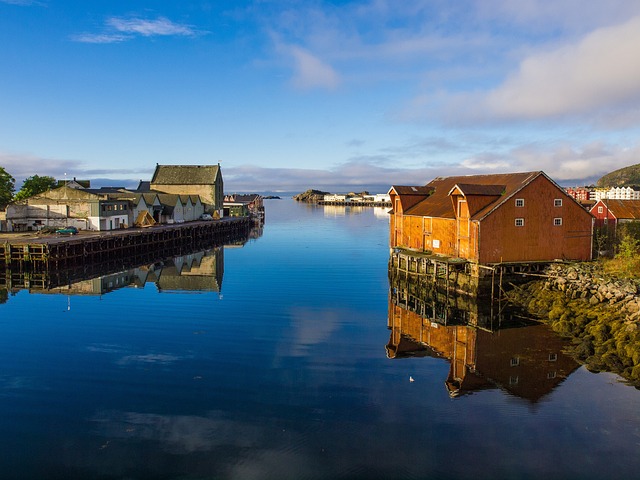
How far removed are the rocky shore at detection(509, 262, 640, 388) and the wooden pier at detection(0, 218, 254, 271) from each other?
115 ft

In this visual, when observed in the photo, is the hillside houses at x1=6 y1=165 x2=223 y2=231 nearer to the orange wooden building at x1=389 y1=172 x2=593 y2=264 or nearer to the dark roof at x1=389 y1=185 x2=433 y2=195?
the dark roof at x1=389 y1=185 x2=433 y2=195

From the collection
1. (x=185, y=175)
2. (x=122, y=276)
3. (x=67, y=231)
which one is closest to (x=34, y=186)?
(x=185, y=175)

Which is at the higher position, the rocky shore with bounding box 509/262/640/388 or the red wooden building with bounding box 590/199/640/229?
the red wooden building with bounding box 590/199/640/229

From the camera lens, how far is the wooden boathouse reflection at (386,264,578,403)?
56.7 ft

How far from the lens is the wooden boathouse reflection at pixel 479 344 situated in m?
17.3

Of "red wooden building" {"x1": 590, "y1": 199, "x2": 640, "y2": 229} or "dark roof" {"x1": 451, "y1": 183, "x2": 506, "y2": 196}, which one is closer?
"dark roof" {"x1": 451, "y1": 183, "x2": 506, "y2": 196}

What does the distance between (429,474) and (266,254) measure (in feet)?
144

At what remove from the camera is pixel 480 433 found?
44.1ft

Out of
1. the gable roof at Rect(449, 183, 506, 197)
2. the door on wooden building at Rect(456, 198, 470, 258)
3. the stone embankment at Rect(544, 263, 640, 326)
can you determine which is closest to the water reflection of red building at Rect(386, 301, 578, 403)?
the stone embankment at Rect(544, 263, 640, 326)

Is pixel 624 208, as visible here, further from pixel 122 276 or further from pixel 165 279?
pixel 122 276

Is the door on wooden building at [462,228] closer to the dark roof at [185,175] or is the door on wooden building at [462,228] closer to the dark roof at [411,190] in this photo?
the dark roof at [411,190]

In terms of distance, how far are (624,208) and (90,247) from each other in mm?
44416

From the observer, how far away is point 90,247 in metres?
46.6

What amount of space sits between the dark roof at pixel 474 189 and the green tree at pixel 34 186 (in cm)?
6279
